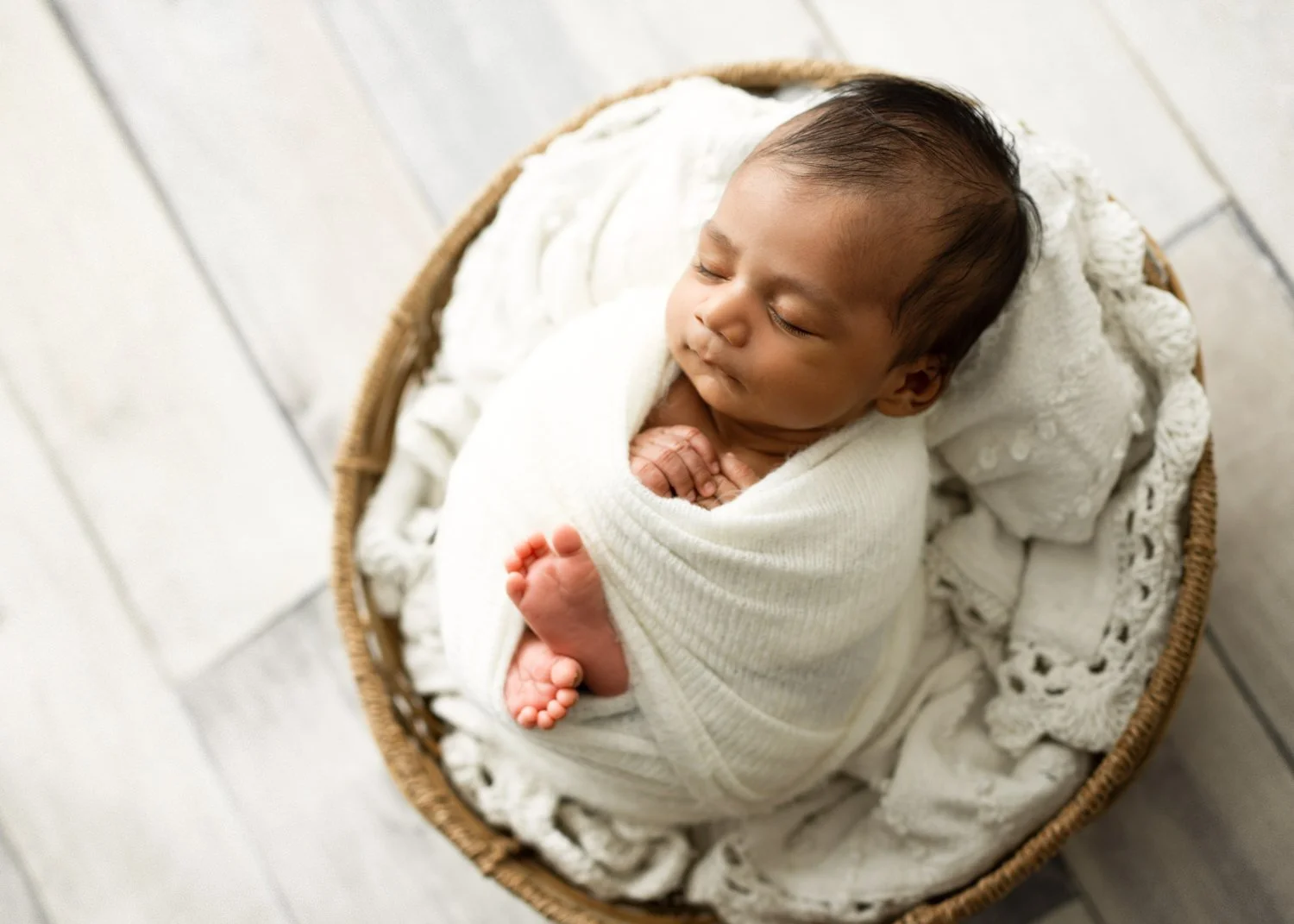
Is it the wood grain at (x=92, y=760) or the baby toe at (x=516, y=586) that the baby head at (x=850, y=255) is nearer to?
the baby toe at (x=516, y=586)

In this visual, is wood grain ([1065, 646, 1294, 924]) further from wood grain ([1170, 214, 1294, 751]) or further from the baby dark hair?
the baby dark hair

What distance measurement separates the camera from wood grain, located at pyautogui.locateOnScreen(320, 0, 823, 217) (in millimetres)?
1360

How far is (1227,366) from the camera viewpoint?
123cm

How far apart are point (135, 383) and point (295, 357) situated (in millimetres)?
203

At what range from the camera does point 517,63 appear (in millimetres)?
1371

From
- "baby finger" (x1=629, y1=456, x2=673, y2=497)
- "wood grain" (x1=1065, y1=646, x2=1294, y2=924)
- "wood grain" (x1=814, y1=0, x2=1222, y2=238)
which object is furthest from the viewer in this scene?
"wood grain" (x1=814, y1=0, x2=1222, y2=238)

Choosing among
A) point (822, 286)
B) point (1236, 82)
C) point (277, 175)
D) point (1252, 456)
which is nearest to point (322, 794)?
point (277, 175)

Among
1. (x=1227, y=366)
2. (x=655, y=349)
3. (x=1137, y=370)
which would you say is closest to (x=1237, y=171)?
(x=1227, y=366)

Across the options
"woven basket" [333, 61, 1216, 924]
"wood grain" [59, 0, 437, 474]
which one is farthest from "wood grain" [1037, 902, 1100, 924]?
"wood grain" [59, 0, 437, 474]

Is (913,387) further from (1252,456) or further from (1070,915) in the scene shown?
(1070,915)

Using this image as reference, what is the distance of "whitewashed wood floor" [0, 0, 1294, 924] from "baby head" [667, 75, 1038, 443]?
490mm

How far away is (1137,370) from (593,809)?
0.69 meters

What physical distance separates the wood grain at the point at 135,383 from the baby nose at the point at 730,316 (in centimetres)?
66

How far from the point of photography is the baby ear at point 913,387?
92cm
